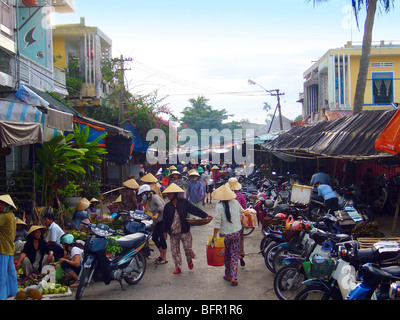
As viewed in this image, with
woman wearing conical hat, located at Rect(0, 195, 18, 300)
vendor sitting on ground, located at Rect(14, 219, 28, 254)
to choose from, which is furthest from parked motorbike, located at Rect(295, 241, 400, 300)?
vendor sitting on ground, located at Rect(14, 219, 28, 254)

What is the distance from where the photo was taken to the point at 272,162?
80.7 feet

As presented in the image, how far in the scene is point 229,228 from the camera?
662 cm

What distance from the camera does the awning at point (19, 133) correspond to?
7.00 m

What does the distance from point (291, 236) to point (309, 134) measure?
8393mm

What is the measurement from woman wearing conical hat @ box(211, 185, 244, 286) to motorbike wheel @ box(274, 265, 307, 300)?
3.61 feet

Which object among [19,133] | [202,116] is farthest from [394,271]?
[202,116]

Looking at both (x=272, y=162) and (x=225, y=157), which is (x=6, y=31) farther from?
(x=225, y=157)

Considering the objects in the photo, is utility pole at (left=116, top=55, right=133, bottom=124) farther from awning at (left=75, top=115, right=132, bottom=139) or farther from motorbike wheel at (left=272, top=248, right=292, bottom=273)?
motorbike wheel at (left=272, top=248, right=292, bottom=273)

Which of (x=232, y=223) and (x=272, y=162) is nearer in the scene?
(x=232, y=223)

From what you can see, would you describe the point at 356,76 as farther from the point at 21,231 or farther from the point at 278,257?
the point at 21,231

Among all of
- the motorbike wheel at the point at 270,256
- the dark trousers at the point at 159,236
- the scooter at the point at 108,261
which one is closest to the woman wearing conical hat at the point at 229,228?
the motorbike wheel at the point at 270,256
